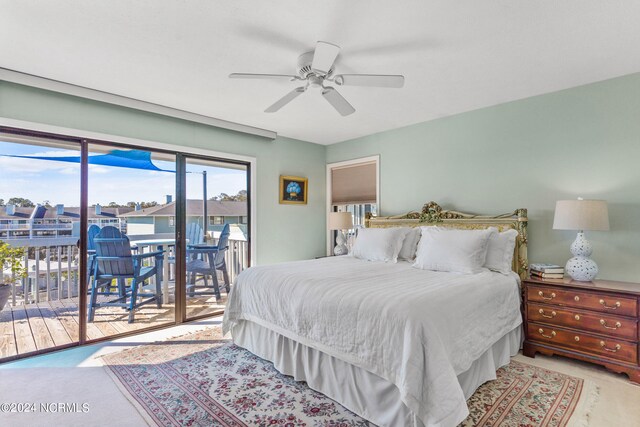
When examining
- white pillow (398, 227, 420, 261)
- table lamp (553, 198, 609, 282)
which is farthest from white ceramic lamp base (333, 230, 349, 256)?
table lamp (553, 198, 609, 282)

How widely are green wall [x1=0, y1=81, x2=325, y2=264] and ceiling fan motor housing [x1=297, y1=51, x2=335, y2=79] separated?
211 cm

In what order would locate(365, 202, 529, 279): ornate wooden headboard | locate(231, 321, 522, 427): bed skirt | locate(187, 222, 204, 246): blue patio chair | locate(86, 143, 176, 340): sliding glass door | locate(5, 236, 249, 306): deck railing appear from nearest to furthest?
locate(231, 321, 522, 427): bed skirt → locate(5, 236, 249, 306): deck railing → locate(365, 202, 529, 279): ornate wooden headboard → locate(86, 143, 176, 340): sliding glass door → locate(187, 222, 204, 246): blue patio chair

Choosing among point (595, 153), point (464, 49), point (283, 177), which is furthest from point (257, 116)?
point (595, 153)

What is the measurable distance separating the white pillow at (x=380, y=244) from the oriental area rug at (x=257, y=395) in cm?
150

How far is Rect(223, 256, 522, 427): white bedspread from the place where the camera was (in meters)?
1.68

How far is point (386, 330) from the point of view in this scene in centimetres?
186

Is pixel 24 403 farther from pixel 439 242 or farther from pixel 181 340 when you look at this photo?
pixel 439 242

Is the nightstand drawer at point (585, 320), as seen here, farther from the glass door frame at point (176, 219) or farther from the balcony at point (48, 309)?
the balcony at point (48, 309)

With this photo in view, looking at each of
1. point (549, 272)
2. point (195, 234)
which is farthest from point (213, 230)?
point (549, 272)

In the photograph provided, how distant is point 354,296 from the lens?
212 centimetres

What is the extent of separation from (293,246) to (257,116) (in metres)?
2.11

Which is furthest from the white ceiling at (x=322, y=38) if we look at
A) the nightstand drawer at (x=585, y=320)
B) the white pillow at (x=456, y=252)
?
the nightstand drawer at (x=585, y=320)

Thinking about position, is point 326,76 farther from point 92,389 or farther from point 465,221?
point 92,389

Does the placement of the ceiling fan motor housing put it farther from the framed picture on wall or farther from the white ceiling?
the framed picture on wall
